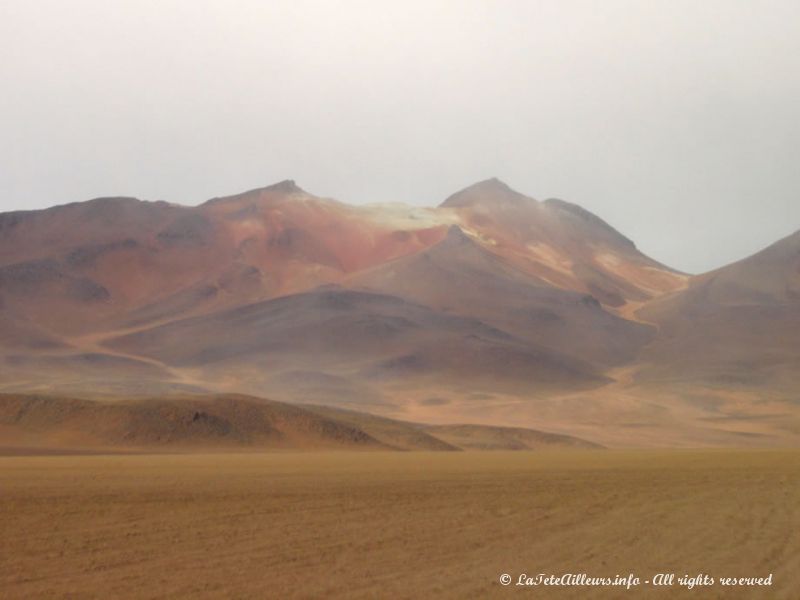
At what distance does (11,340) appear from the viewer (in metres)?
124

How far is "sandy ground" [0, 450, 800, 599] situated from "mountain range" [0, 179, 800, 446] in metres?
46.4

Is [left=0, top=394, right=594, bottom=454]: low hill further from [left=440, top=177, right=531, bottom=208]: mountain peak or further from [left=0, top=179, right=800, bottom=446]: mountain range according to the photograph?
[left=440, top=177, right=531, bottom=208]: mountain peak

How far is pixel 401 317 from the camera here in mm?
131125

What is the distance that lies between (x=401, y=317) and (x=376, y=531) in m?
112

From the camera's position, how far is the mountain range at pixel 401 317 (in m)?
101

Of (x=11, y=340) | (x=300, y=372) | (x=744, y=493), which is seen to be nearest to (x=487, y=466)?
(x=744, y=493)

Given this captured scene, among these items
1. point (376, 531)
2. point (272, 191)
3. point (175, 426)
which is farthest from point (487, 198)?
point (376, 531)

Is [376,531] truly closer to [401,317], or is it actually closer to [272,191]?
[401,317]

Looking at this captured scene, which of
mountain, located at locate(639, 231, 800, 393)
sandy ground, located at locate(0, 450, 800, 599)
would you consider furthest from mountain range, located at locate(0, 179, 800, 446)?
sandy ground, located at locate(0, 450, 800, 599)

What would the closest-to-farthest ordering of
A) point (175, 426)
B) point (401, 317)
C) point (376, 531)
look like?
point (376, 531), point (175, 426), point (401, 317)

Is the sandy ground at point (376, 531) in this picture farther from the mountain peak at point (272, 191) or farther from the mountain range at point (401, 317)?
the mountain peak at point (272, 191)

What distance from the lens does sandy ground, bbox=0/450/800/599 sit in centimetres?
1432

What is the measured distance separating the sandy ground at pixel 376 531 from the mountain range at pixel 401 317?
46.4 meters

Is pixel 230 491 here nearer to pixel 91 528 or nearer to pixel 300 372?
pixel 91 528
